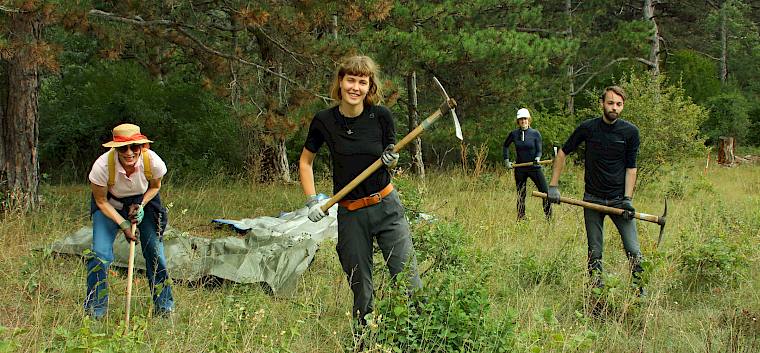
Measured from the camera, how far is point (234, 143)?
13969 millimetres

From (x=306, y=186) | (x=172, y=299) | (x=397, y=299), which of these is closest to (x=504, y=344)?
(x=397, y=299)

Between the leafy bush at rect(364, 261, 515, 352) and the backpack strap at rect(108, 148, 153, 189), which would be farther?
the backpack strap at rect(108, 148, 153, 189)

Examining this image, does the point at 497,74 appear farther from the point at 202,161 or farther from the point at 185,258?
the point at 185,258

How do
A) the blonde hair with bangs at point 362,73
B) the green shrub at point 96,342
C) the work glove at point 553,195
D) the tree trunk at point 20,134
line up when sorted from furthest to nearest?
1. the tree trunk at point 20,134
2. the work glove at point 553,195
3. the blonde hair with bangs at point 362,73
4. the green shrub at point 96,342

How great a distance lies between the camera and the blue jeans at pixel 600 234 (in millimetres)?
4684

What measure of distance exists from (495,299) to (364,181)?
169cm

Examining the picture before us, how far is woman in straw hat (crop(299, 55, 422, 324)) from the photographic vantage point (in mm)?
3525

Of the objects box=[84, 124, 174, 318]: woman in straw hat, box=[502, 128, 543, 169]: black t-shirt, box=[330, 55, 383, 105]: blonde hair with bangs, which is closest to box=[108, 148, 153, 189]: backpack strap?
box=[84, 124, 174, 318]: woman in straw hat

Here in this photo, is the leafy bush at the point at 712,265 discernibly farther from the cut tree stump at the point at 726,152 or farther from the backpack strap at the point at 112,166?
the cut tree stump at the point at 726,152

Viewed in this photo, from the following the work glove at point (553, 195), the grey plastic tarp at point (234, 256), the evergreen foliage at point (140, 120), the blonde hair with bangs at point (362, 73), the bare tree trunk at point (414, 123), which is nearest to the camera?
the blonde hair with bangs at point (362, 73)

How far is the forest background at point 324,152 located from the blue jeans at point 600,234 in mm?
245

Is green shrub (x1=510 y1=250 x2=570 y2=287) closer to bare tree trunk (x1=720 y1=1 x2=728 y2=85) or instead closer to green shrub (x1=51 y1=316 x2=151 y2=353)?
green shrub (x1=51 y1=316 x2=151 y2=353)

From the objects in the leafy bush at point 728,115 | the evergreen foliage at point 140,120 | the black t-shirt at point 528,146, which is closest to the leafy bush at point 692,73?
the leafy bush at point 728,115

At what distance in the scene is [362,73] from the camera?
3.49 m
